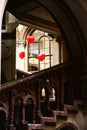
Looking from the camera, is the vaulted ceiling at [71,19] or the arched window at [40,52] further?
the arched window at [40,52]

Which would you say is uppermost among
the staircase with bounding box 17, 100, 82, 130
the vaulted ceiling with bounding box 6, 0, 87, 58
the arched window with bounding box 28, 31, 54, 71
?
the arched window with bounding box 28, 31, 54, 71

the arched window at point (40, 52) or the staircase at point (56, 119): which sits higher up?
the arched window at point (40, 52)

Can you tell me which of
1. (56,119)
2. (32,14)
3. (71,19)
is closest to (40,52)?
(32,14)

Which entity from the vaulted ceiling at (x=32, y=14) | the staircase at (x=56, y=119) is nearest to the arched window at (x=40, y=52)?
the vaulted ceiling at (x=32, y=14)

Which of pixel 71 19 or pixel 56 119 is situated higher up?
pixel 71 19

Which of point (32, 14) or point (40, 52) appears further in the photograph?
point (40, 52)

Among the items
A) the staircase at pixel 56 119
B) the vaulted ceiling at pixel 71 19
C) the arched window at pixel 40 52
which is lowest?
the staircase at pixel 56 119

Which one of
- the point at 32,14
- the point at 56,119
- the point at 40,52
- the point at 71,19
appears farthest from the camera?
the point at 40,52

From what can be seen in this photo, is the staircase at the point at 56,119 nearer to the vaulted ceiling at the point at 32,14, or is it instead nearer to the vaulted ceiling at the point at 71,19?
the vaulted ceiling at the point at 71,19

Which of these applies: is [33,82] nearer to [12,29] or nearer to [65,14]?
[65,14]

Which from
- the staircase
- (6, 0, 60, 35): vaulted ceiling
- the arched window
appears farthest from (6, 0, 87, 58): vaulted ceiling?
the arched window

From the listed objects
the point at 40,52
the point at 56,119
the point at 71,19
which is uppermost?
the point at 40,52

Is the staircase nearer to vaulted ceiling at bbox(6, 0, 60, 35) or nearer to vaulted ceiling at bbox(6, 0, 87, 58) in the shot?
vaulted ceiling at bbox(6, 0, 87, 58)

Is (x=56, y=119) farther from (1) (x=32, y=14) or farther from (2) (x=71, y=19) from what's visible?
(1) (x=32, y=14)
